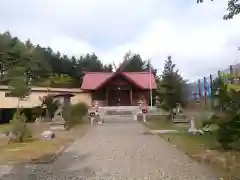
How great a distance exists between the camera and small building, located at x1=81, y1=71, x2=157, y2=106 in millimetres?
40188

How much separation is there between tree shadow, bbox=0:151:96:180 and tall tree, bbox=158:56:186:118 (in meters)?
15.0

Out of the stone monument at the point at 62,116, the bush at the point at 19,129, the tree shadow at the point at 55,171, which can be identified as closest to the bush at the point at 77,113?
the stone monument at the point at 62,116

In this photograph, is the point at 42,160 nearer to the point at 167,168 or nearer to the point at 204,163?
the point at 167,168

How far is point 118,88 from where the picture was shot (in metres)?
41.0

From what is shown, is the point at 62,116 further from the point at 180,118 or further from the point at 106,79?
the point at 106,79

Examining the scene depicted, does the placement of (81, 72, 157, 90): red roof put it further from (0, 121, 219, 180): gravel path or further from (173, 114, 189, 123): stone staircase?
(0, 121, 219, 180): gravel path

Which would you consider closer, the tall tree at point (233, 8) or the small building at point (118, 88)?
the tall tree at point (233, 8)

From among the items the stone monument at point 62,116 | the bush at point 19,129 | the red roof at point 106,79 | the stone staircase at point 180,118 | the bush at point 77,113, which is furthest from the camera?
the red roof at point 106,79

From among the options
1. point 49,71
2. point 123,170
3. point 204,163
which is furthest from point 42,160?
point 49,71

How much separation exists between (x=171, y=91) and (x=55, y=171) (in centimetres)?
1684

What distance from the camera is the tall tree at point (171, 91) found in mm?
23578

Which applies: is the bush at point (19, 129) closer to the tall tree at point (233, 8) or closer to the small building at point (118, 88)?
the tall tree at point (233, 8)

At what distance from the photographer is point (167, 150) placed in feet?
35.6

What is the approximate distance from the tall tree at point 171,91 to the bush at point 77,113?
6.19m
